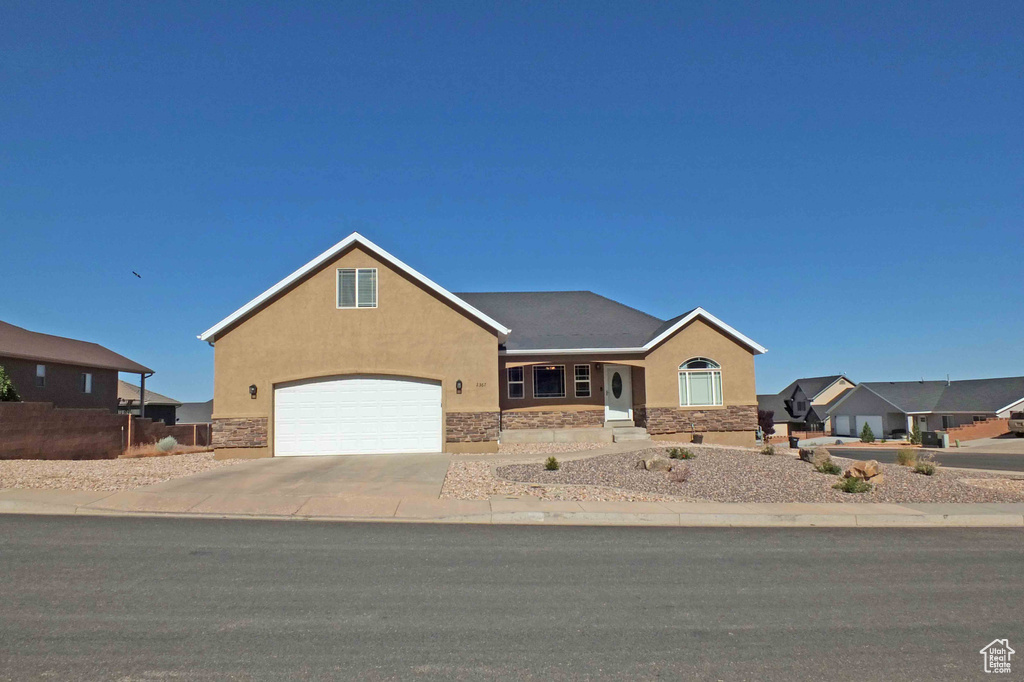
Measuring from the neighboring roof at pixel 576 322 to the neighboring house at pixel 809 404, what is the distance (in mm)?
48681

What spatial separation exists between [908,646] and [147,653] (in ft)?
20.1

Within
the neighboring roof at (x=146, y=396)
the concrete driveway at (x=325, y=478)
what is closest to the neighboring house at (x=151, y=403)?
the neighboring roof at (x=146, y=396)

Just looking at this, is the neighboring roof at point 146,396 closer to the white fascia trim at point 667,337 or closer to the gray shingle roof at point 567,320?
the gray shingle roof at point 567,320

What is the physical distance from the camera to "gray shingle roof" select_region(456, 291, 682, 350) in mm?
26109

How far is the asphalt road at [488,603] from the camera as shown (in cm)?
545

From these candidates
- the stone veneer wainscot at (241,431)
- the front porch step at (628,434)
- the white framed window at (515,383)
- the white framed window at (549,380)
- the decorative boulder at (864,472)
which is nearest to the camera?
the decorative boulder at (864,472)

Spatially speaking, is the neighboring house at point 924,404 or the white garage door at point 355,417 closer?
the white garage door at point 355,417

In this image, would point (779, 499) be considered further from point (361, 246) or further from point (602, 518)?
point (361, 246)

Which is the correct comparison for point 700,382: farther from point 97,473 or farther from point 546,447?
point 97,473

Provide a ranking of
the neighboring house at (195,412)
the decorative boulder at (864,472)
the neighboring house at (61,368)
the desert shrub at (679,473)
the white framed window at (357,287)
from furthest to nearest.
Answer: the neighboring house at (195,412)
the neighboring house at (61,368)
the white framed window at (357,287)
the decorative boulder at (864,472)
the desert shrub at (679,473)

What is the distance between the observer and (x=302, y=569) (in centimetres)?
807

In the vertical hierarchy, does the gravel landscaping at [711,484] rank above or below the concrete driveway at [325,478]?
below

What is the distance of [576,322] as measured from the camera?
27922mm

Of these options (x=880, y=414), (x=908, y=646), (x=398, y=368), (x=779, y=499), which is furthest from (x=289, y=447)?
(x=880, y=414)
